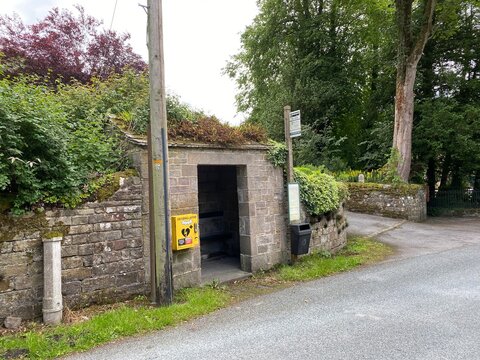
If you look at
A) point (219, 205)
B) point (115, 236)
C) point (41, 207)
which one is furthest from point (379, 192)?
point (41, 207)

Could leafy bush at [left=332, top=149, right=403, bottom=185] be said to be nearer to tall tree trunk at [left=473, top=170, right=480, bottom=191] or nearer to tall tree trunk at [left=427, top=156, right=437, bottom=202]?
tall tree trunk at [left=427, top=156, right=437, bottom=202]

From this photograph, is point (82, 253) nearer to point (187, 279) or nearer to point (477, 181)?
point (187, 279)

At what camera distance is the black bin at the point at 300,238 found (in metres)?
7.32

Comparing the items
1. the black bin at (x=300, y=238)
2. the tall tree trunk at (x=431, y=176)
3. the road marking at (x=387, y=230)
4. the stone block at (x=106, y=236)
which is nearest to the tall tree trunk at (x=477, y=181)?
the tall tree trunk at (x=431, y=176)

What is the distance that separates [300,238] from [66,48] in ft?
38.6

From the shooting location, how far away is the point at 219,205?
9.15 metres

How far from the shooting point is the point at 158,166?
518 cm

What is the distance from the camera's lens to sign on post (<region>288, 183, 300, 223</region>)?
290 inches

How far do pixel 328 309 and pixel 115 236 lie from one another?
10.8 ft

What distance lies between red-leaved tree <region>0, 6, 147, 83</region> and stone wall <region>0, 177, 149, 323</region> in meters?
8.60

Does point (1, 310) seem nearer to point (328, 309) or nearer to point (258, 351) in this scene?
point (258, 351)

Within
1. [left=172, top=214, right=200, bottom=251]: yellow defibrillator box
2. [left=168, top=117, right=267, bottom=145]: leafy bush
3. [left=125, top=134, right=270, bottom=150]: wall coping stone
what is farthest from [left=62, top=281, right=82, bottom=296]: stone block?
[left=168, top=117, right=267, bottom=145]: leafy bush

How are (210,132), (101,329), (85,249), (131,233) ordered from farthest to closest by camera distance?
(210,132) → (131,233) → (85,249) → (101,329)

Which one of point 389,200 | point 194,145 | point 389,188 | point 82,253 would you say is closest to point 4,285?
point 82,253
